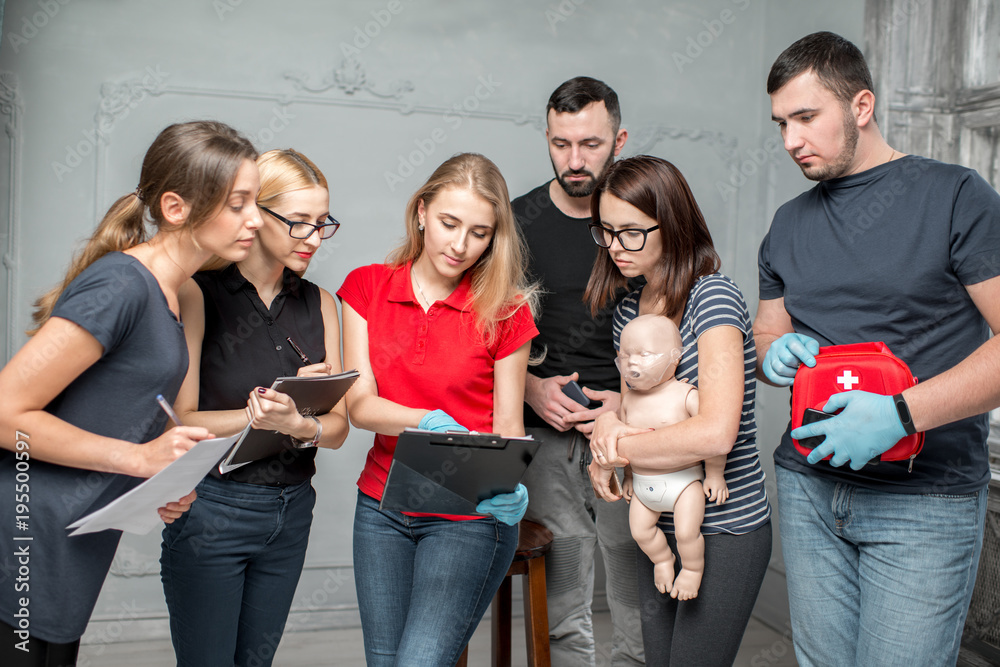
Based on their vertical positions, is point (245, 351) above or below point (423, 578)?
above

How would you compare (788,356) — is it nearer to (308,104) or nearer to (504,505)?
(504,505)

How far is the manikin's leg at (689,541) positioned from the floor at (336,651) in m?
1.74

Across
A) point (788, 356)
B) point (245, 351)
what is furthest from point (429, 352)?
point (788, 356)

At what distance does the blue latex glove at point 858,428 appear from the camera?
1.44 metres

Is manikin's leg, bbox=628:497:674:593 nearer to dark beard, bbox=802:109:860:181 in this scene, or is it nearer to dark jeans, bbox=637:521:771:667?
dark jeans, bbox=637:521:771:667

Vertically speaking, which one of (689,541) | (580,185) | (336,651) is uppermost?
(580,185)

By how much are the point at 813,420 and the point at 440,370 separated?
2.68ft

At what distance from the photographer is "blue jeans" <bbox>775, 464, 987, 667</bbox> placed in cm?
155

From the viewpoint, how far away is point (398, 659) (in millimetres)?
→ 1562

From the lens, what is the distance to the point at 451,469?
1.50 m

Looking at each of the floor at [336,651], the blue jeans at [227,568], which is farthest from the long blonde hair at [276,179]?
the floor at [336,651]

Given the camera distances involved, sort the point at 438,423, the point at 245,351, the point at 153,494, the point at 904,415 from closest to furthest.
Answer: the point at 153,494 → the point at 904,415 → the point at 438,423 → the point at 245,351

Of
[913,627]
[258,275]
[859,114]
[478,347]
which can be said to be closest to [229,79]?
[258,275]

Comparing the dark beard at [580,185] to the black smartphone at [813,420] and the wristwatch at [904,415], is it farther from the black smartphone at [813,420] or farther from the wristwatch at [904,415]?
the wristwatch at [904,415]
